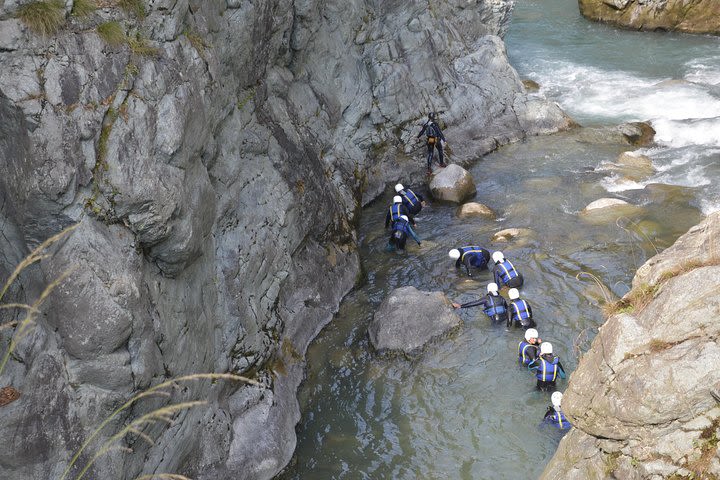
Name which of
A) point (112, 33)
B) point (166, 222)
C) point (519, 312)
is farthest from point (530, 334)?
point (112, 33)

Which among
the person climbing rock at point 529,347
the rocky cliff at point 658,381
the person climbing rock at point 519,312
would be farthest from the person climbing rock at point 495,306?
the rocky cliff at point 658,381

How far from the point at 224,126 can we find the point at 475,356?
6.31m

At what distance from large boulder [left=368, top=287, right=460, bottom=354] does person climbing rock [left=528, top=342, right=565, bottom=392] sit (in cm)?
224

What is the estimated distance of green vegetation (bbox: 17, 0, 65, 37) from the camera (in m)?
8.21

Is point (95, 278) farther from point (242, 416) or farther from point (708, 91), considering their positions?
point (708, 91)

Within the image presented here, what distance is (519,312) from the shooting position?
12508mm

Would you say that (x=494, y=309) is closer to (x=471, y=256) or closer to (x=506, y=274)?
(x=506, y=274)

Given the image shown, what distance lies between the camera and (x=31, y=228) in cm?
798

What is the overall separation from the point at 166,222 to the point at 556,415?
650 cm

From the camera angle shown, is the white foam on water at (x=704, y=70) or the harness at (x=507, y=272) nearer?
the harness at (x=507, y=272)

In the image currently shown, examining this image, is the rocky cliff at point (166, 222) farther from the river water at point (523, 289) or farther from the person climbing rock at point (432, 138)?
the person climbing rock at point (432, 138)

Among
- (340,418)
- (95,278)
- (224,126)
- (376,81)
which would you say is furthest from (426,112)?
(95,278)

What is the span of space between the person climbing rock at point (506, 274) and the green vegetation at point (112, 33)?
8.56 metres

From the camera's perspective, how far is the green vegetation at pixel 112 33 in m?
8.98
